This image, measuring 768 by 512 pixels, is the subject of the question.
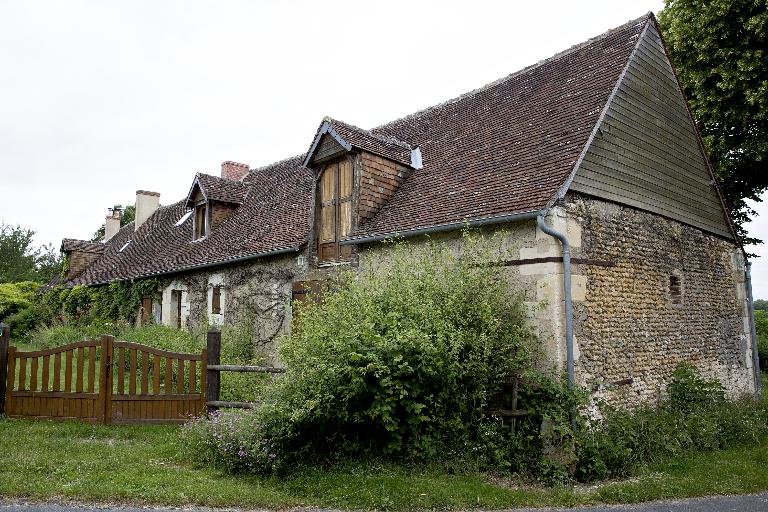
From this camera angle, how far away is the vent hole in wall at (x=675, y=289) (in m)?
10.4

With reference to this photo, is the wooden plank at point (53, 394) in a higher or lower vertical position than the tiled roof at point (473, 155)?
lower

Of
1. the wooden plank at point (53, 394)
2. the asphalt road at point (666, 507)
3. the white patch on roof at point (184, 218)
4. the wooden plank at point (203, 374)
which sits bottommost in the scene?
the asphalt road at point (666, 507)

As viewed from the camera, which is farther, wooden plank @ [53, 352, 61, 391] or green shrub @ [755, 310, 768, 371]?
green shrub @ [755, 310, 768, 371]

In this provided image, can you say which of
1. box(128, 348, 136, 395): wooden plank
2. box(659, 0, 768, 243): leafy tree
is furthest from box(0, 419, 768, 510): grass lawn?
box(659, 0, 768, 243): leafy tree

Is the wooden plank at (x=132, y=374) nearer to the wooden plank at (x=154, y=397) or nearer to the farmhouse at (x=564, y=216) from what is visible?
the wooden plank at (x=154, y=397)

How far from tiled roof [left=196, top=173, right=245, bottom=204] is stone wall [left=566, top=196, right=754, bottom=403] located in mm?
12168

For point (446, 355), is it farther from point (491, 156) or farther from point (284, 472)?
point (491, 156)

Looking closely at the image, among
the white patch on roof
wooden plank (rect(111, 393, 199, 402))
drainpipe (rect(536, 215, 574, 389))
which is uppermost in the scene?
the white patch on roof

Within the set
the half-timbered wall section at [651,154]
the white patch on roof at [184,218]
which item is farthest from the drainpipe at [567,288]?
the white patch on roof at [184,218]

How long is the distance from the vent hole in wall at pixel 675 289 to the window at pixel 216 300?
35.8ft

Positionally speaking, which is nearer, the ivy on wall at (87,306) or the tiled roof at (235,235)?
the tiled roof at (235,235)

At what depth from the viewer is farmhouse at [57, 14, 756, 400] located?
27.3 ft

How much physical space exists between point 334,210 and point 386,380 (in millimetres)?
6402

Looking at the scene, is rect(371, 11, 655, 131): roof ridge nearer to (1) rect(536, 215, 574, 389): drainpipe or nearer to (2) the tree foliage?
(1) rect(536, 215, 574, 389): drainpipe
